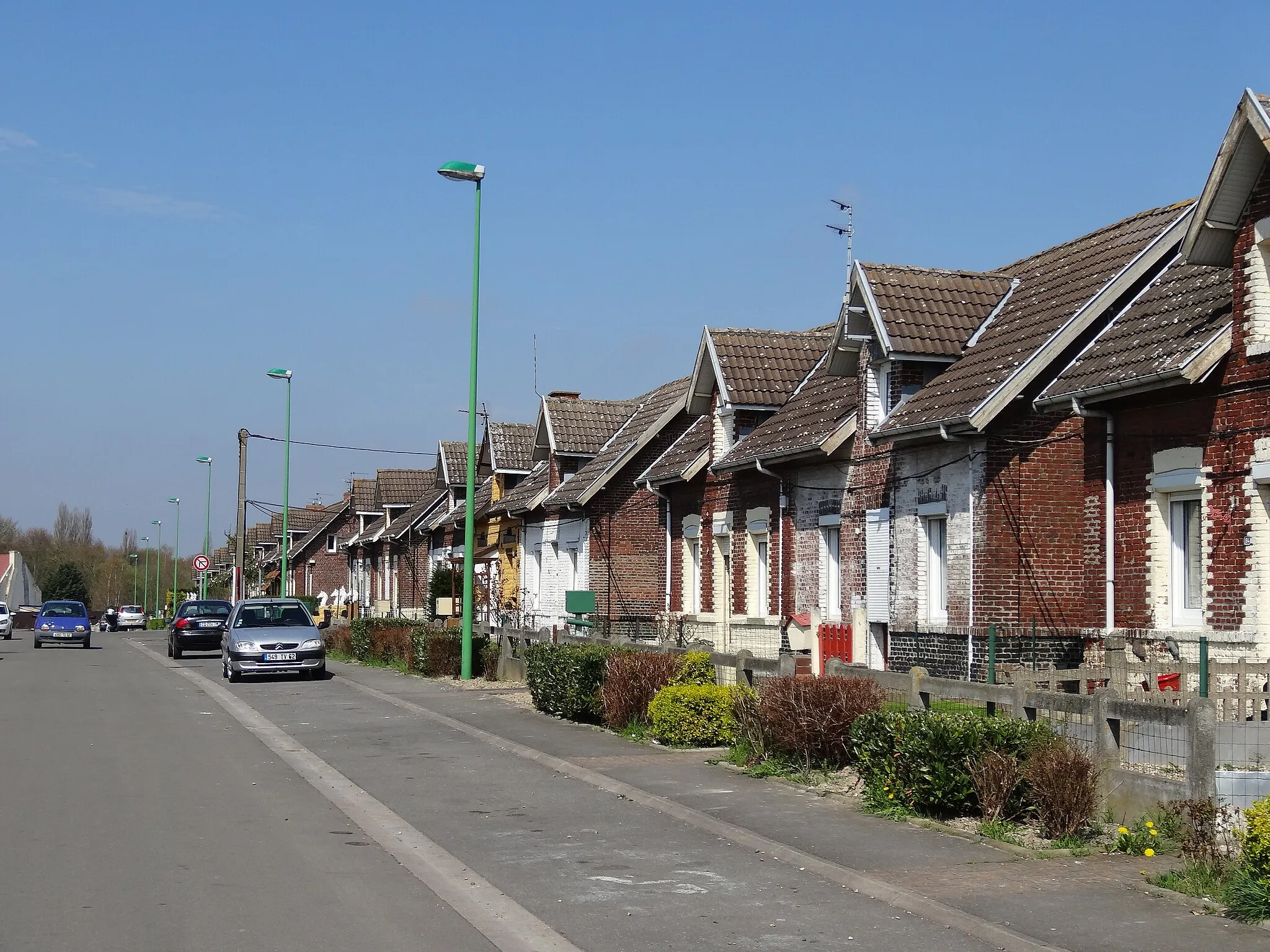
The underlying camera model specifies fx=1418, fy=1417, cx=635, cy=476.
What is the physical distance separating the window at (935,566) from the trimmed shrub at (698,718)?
5391mm

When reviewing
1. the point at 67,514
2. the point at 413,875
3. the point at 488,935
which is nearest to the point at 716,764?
the point at 413,875

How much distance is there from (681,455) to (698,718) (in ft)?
52.2

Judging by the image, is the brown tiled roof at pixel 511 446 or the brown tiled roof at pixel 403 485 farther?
the brown tiled roof at pixel 403 485

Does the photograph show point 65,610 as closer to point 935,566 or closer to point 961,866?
point 935,566

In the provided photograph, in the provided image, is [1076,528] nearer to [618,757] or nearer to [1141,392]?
[1141,392]

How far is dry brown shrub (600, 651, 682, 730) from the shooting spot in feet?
57.0

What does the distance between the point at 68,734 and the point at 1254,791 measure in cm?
Answer: 1457

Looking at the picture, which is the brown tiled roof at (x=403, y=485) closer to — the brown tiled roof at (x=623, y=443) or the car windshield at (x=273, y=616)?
the brown tiled roof at (x=623, y=443)

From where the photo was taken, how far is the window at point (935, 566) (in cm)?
2025

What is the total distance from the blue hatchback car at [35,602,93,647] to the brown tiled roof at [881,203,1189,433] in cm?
4263

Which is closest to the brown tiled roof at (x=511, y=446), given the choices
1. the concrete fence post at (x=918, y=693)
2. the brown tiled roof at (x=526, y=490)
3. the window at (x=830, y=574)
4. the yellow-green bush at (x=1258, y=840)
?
the brown tiled roof at (x=526, y=490)

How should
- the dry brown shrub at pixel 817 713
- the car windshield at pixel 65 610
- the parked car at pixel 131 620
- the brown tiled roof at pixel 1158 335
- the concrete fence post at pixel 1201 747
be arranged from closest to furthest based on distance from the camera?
the concrete fence post at pixel 1201 747 → the dry brown shrub at pixel 817 713 → the brown tiled roof at pixel 1158 335 → the car windshield at pixel 65 610 → the parked car at pixel 131 620

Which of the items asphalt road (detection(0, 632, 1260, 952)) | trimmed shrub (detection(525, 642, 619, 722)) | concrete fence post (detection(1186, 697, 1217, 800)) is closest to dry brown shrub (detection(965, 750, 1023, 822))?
asphalt road (detection(0, 632, 1260, 952))

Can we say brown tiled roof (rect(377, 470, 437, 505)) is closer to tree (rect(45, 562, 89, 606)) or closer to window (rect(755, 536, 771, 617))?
window (rect(755, 536, 771, 617))
